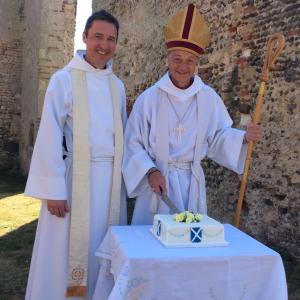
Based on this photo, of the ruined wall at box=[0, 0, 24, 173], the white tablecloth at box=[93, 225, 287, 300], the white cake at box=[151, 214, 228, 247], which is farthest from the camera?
the ruined wall at box=[0, 0, 24, 173]

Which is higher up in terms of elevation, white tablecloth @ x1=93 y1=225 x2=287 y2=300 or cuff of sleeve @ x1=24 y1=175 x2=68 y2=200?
cuff of sleeve @ x1=24 y1=175 x2=68 y2=200

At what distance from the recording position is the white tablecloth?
2.41 metres

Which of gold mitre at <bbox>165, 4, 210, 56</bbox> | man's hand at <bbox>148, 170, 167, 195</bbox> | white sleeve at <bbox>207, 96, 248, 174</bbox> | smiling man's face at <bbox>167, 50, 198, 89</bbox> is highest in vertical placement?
gold mitre at <bbox>165, 4, 210, 56</bbox>

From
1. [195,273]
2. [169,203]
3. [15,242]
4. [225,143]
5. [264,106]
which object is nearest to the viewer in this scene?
[195,273]

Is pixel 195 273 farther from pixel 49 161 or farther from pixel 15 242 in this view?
pixel 15 242

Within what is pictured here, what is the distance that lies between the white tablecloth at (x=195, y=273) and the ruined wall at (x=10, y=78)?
12.1 meters

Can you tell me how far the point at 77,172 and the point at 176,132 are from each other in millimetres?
725

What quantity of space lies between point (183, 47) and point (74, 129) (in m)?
0.91

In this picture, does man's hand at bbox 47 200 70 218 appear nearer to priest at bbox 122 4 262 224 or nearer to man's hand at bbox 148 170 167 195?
priest at bbox 122 4 262 224

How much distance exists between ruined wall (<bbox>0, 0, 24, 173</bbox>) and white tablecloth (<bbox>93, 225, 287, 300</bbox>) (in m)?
12.1

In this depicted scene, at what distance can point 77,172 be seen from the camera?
3285 mm

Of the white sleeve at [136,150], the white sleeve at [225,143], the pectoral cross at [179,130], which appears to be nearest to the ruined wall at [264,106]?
the white sleeve at [225,143]

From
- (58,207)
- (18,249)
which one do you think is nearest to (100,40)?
(58,207)

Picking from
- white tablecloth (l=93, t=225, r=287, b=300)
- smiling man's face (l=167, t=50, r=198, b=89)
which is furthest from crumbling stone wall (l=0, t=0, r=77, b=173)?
white tablecloth (l=93, t=225, r=287, b=300)
